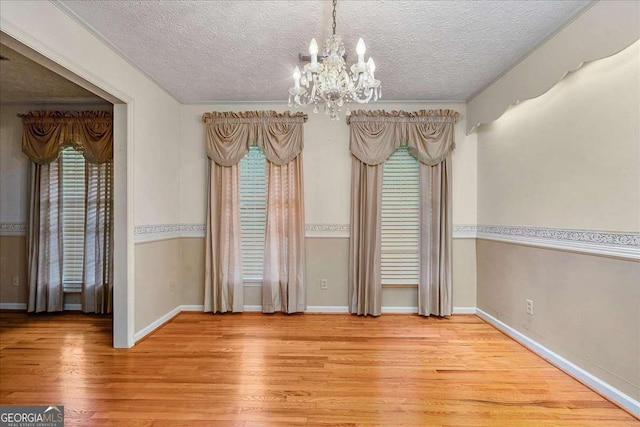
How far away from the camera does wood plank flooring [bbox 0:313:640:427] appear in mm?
1923

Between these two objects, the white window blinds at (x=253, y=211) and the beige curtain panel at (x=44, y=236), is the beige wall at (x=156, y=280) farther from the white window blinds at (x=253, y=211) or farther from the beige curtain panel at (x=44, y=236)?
the beige curtain panel at (x=44, y=236)

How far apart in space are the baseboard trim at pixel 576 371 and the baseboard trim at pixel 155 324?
367cm

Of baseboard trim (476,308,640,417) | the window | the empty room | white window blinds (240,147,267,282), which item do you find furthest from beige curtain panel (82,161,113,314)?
baseboard trim (476,308,640,417)

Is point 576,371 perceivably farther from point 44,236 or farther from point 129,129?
point 44,236

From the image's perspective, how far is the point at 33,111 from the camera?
377cm

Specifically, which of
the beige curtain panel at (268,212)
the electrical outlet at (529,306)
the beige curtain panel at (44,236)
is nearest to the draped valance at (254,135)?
the beige curtain panel at (268,212)

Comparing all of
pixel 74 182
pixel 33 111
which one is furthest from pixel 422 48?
pixel 33 111

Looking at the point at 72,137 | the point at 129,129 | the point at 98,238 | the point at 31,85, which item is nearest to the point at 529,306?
the point at 129,129

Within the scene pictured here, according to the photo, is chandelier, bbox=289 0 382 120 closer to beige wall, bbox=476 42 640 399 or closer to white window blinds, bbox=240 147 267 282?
beige wall, bbox=476 42 640 399

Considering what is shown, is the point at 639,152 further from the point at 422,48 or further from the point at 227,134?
the point at 227,134

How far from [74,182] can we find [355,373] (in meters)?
3.97

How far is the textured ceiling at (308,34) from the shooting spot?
2.10m

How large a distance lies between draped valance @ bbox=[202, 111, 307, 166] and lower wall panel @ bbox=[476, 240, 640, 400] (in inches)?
105

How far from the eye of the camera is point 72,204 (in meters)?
3.81
